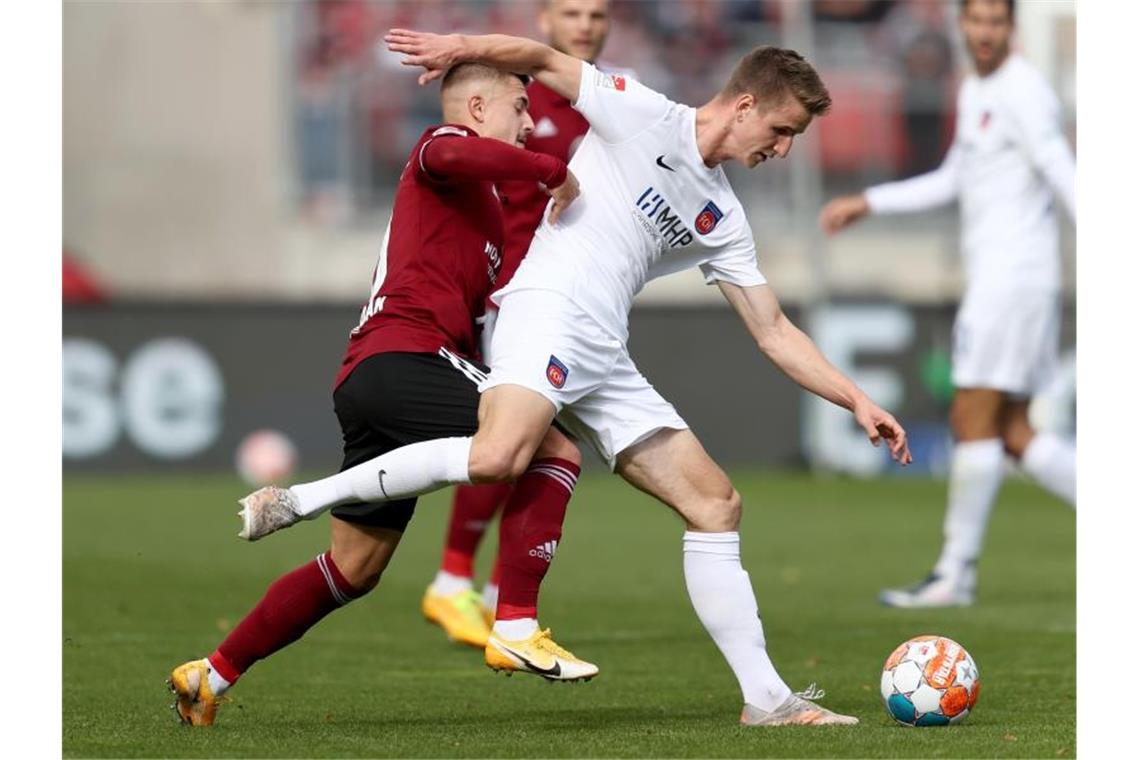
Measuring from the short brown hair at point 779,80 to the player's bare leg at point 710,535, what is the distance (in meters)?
1.01

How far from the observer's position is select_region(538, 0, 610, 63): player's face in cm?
823

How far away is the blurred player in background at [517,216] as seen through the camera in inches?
305

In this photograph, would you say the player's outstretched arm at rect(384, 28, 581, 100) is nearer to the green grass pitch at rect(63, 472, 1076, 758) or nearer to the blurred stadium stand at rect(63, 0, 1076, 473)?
the green grass pitch at rect(63, 472, 1076, 758)

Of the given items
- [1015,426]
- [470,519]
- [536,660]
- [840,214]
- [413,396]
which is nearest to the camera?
[536,660]

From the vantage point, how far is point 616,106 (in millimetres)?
6023

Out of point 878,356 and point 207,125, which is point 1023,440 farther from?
point 207,125

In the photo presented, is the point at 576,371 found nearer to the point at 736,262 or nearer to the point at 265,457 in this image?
the point at 736,262

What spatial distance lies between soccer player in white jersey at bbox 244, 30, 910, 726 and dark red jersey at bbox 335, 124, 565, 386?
0.43ft

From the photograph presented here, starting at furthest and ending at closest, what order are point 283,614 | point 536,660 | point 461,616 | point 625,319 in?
1. point 461,616
2. point 625,319
3. point 283,614
4. point 536,660

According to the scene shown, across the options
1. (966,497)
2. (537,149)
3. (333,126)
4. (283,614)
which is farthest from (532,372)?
(333,126)

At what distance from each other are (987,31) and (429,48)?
487 centimetres

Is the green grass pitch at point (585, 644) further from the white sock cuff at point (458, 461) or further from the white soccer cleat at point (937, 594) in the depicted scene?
the white sock cuff at point (458, 461)

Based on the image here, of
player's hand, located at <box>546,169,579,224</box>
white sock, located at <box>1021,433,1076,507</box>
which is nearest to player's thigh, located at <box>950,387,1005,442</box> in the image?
white sock, located at <box>1021,433,1076,507</box>

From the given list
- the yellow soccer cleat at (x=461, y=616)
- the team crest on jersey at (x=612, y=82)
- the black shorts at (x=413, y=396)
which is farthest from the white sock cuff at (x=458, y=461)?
the yellow soccer cleat at (x=461, y=616)
